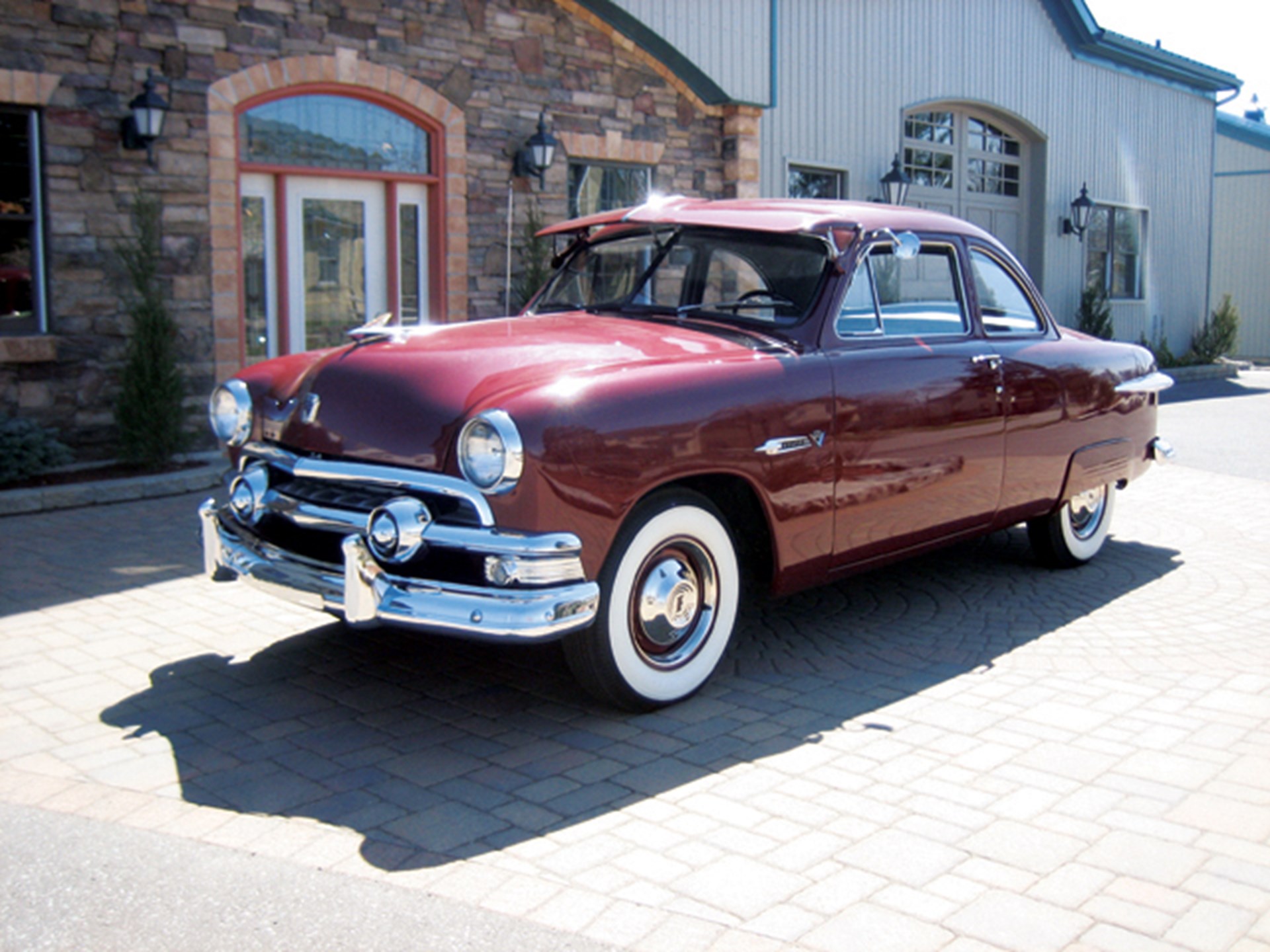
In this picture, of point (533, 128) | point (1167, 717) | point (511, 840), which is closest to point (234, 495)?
point (511, 840)

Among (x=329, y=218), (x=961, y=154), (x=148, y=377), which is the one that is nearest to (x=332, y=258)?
(x=329, y=218)

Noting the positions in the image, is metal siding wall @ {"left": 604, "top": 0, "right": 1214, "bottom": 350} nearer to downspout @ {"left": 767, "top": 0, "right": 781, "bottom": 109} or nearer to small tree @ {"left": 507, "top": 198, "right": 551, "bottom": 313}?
downspout @ {"left": 767, "top": 0, "right": 781, "bottom": 109}

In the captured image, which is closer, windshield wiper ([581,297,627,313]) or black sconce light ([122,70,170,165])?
windshield wiper ([581,297,627,313])

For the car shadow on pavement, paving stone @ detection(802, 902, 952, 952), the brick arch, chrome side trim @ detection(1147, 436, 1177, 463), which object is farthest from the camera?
the brick arch

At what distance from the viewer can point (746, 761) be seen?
3883mm

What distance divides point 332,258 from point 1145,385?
6.53 meters

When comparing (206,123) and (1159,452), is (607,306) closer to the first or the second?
(1159,452)

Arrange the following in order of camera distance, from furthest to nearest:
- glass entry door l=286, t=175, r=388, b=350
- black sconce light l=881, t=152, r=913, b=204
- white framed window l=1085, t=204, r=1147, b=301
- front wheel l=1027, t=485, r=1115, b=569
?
white framed window l=1085, t=204, r=1147, b=301 → black sconce light l=881, t=152, r=913, b=204 → glass entry door l=286, t=175, r=388, b=350 → front wheel l=1027, t=485, r=1115, b=569

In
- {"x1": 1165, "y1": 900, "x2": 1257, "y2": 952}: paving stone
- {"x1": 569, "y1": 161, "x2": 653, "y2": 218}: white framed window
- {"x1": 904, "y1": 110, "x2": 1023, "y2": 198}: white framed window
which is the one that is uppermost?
{"x1": 904, "y1": 110, "x2": 1023, "y2": 198}: white framed window

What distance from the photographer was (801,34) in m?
14.3

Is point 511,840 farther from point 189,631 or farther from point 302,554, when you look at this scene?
point 189,631

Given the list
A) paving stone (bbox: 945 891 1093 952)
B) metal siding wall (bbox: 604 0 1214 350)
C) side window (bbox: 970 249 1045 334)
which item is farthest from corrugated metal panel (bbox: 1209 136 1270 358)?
paving stone (bbox: 945 891 1093 952)

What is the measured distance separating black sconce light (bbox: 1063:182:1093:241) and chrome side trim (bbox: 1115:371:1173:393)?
12565 mm

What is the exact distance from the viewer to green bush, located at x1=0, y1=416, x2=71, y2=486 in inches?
318
